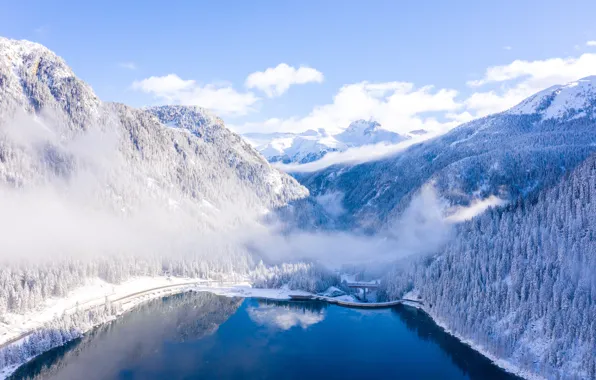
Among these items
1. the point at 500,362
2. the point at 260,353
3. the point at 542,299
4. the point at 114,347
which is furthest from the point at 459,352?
Result: the point at 114,347

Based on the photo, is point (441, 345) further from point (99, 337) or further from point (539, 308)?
point (99, 337)

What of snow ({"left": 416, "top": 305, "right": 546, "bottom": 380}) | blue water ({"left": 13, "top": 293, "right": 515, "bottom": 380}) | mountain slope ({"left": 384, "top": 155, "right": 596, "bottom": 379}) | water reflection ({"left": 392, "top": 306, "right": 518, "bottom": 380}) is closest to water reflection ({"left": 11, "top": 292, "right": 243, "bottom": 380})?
blue water ({"left": 13, "top": 293, "right": 515, "bottom": 380})

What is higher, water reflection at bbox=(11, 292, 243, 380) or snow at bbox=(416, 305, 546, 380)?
water reflection at bbox=(11, 292, 243, 380)

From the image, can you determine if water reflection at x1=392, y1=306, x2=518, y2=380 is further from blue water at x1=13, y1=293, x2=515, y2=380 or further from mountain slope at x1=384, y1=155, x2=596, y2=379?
mountain slope at x1=384, y1=155, x2=596, y2=379

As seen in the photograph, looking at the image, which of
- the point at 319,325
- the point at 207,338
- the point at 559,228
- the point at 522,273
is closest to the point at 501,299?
the point at 522,273

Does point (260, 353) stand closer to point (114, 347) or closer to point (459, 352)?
point (114, 347)

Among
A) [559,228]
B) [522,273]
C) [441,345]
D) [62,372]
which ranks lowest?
[441,345]

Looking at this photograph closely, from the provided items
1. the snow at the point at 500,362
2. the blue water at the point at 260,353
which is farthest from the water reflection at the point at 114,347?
the snow at the point at 500,362

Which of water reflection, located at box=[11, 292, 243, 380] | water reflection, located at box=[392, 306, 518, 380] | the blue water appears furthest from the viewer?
the blue water

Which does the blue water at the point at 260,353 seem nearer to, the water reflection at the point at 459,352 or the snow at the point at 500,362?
the water reflection at the point at 459,352
